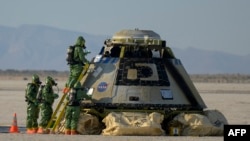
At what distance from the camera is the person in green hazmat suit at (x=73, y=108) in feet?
90.9

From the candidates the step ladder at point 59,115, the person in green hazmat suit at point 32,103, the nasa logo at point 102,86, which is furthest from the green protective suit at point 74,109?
the person in green hazmat suit at point 32,103

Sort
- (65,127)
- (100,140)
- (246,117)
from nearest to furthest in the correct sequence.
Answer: (100,140)
(65,127)
(246,117)

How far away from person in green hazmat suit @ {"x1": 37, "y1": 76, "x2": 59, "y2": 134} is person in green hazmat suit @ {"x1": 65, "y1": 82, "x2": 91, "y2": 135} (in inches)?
33.7

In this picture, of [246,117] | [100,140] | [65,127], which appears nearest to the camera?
[100,140]

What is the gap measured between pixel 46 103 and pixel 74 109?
1.43 m

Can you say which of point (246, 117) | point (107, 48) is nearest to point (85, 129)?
point (107, 48)

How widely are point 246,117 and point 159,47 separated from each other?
471 inches

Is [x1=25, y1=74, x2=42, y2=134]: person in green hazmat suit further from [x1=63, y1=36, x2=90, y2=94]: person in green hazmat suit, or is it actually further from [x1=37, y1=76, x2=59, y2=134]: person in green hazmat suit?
[x1=63, y1=36, x2=90, y2=94]: person in green hazmat suit

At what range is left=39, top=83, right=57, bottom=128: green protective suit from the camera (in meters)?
28.7

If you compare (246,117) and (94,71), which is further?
(246,117)

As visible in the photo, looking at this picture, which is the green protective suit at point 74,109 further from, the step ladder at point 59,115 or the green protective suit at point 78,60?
the green protective suit at point 78,60

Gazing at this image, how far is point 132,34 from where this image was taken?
2938 cm

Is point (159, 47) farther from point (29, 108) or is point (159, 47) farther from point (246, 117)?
point (246, 117)

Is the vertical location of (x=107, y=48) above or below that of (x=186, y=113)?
above
